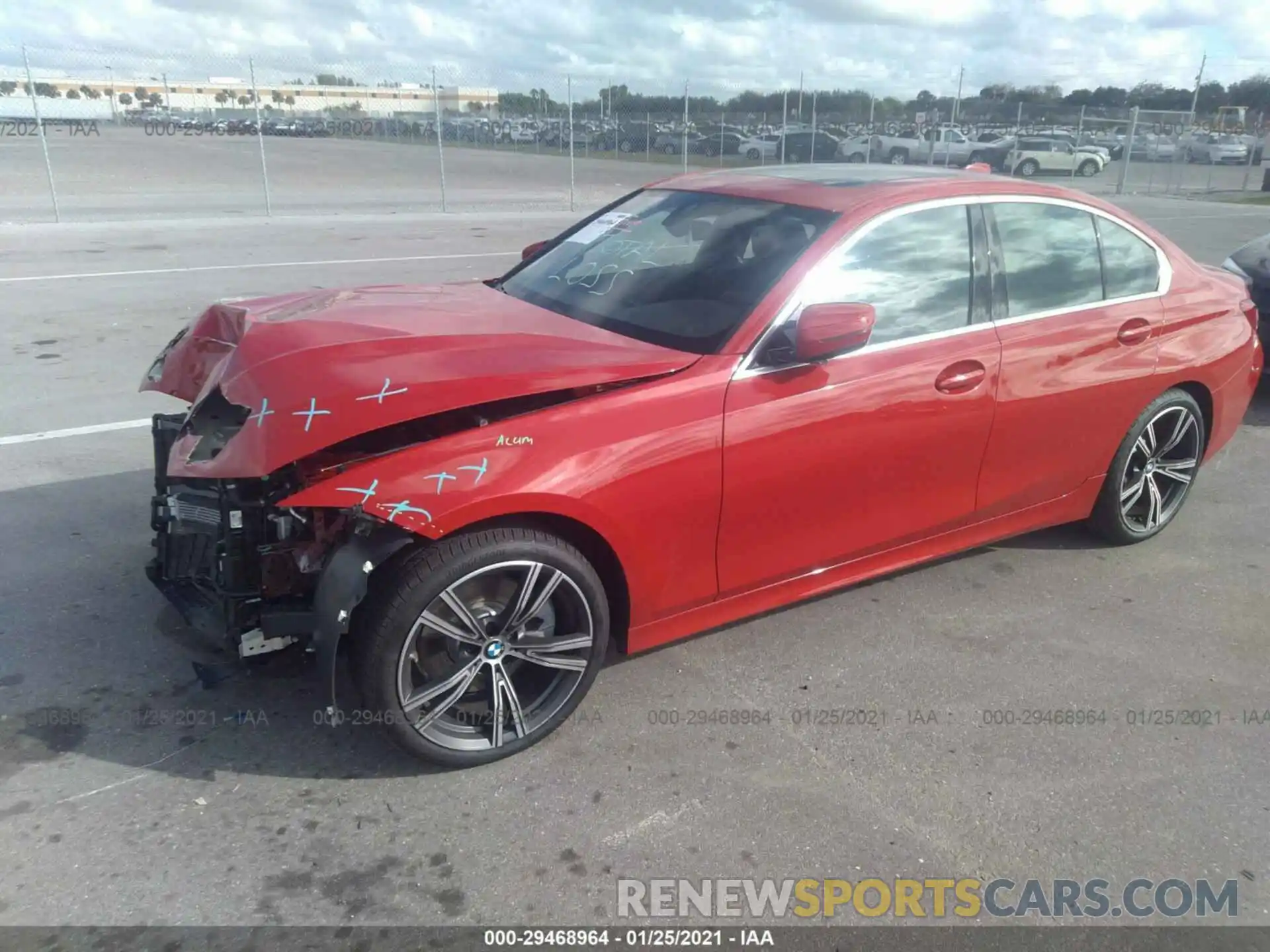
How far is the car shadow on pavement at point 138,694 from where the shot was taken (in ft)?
10.1

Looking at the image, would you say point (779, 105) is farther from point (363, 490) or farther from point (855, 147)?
point (363, 490)

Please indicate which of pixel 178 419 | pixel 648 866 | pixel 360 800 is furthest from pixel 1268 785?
pixel 178 419

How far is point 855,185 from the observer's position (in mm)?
3877

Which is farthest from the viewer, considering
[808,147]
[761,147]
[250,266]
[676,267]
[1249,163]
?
[761,147]

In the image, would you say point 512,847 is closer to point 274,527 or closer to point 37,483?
point 274,527

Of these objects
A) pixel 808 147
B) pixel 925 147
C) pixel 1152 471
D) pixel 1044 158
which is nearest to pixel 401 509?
pixel 1152 471

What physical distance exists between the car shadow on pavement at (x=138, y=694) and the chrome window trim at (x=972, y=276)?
1.69 meters

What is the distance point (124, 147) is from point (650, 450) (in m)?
40.3

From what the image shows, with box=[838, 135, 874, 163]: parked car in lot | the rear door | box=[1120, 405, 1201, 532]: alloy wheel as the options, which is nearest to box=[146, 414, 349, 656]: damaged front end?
the rear door

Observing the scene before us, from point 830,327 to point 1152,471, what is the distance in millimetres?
2363

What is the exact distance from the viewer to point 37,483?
511 centimetres

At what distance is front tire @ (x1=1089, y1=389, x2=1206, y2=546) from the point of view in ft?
14.7

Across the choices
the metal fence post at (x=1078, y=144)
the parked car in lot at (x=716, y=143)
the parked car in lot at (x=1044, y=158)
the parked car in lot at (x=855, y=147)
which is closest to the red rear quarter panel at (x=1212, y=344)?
the parked car in lot at (x=855, y=147)

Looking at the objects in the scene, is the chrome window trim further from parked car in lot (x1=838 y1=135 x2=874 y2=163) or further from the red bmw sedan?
parked car in lot (x1=838 y1=135 x2=874 y2=163)
